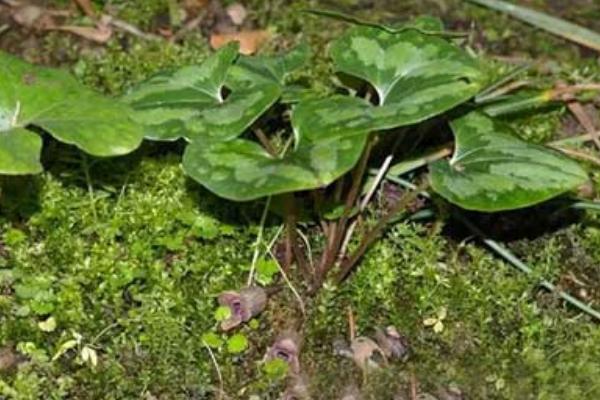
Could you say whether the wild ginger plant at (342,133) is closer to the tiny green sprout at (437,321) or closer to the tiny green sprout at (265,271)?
the tiny green sprout at (265,271)

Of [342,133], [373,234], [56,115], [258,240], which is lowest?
[258,240]

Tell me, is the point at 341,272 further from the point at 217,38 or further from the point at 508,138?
the point at 217,38

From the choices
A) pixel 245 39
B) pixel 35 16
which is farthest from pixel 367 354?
pixel 35 16

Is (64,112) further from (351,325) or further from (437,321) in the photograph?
(437,321)

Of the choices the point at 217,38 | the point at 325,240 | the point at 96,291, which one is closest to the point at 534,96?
the point at 325,240

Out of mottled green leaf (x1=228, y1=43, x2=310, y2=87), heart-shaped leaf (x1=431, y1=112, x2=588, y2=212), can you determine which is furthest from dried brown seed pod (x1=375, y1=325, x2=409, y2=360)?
mottled green leaf (x1=228, y1=43, x2=310, y2=87)

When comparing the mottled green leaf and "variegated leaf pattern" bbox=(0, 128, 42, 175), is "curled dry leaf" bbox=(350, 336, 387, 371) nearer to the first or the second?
the mottled green leaf

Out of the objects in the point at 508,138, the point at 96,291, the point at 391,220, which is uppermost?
the point at 508,138
